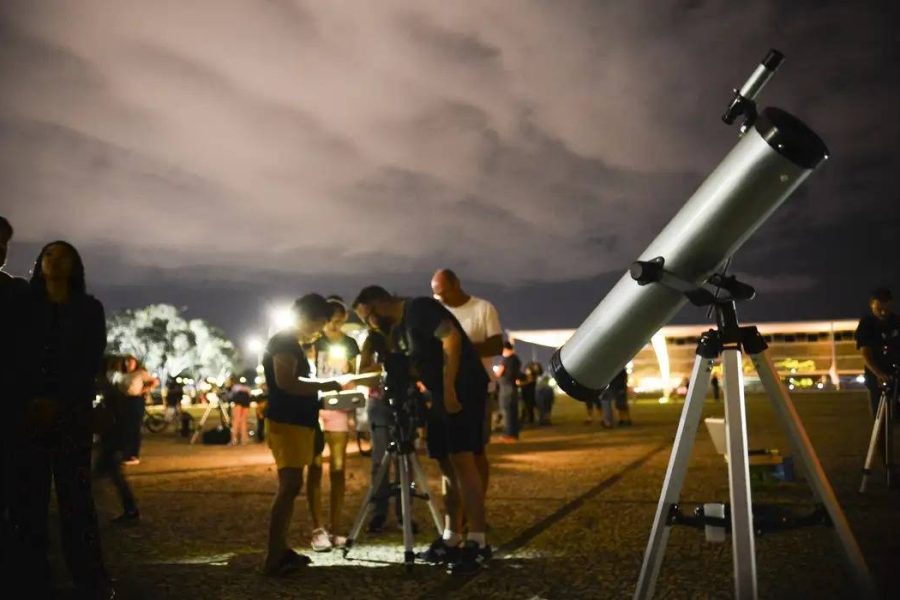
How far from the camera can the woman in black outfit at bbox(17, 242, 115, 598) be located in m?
3.47

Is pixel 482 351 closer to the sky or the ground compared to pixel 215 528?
closer to the sky

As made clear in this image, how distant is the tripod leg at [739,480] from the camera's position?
2.46 m

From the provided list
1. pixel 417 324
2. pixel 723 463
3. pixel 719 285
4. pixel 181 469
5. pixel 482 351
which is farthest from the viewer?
pixel 181 469

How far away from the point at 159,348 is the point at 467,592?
107 meters

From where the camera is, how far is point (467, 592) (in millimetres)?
3977

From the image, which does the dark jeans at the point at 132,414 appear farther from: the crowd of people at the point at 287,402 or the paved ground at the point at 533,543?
the crowd of people at the point at 287,402

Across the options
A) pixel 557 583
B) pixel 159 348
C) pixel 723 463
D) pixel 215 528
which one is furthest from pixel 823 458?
pixel 159 348

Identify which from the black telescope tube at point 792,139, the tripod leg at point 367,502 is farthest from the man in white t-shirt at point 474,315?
the black telescope tube at point 792,139

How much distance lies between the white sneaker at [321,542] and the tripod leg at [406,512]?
0.73 meters

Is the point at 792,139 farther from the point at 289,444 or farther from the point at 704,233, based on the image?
the point at 289,444

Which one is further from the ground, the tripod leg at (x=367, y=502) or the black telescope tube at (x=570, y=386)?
the black telescope tube at (x=570, y=386)

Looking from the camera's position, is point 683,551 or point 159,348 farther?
point 159,348

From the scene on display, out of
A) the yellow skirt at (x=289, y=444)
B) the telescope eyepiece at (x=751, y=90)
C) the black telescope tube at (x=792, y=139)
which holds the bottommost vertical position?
the yellow skirt at (x=289, y=444)

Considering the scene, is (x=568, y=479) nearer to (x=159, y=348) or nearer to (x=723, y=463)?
(x=723, y=463)
